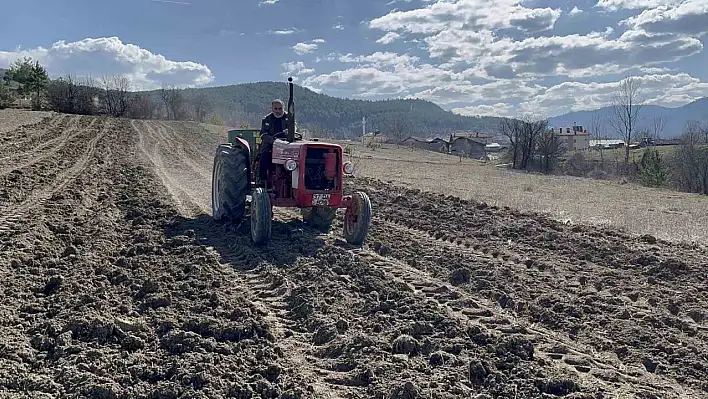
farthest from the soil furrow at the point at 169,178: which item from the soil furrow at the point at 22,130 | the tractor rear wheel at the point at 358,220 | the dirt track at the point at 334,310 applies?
the soil furrow at the point at 22,130

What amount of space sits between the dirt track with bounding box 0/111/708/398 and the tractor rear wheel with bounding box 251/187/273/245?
0.66 ft

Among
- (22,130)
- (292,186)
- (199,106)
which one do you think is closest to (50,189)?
(292,186)

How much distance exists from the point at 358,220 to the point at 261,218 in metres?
1.46

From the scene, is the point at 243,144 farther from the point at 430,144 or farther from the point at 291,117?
the point at 430,144

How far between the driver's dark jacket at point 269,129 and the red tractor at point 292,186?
0.44ft

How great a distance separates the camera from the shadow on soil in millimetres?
7742

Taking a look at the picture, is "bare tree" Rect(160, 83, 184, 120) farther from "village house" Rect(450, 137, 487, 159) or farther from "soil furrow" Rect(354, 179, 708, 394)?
"soil furrow" Rect(354, 179, 708, 394)

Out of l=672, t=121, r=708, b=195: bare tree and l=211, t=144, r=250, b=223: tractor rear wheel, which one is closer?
l=211, t=144, r=250, b=223: tractor rear wheel

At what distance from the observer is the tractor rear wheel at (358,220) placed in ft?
28.7

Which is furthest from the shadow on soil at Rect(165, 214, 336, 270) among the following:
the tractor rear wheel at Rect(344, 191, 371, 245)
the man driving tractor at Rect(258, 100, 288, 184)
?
the man driving tractor at Rect(258, 100, 288, 184)

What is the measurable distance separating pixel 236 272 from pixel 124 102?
57.1 m

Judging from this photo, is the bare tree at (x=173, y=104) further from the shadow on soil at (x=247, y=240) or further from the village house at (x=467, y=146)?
the shadow on soil at (x=247, y=240)

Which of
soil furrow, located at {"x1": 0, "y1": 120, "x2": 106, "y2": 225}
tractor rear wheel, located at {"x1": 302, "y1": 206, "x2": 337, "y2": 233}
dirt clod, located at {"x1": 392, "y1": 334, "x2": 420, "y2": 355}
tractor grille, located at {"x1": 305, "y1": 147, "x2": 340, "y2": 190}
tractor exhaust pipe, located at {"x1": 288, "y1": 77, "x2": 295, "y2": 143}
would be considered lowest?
dirt clod, located at {"x1": 392, "y1": 334, "x2": 420, "y2": 355}

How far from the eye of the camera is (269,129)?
9.74 meters
